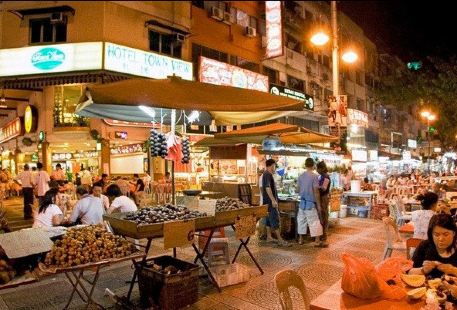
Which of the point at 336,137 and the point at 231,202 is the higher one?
the point at 336,137

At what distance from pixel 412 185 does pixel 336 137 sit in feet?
19.7

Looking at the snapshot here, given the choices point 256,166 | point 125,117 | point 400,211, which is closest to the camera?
point 125,117

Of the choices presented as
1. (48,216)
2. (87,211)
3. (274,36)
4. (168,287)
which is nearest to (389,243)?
(168,287)

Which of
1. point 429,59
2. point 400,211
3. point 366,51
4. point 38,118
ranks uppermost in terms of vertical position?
point 366,51

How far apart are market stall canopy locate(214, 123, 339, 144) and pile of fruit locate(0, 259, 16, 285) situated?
250 inches

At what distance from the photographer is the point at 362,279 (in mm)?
2916

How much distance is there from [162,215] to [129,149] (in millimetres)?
13691

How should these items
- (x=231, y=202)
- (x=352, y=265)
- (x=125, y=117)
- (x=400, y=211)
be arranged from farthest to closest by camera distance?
(x=400, y=211), (x=125, y=117), (x=231, y=202), (x=352, y=265)

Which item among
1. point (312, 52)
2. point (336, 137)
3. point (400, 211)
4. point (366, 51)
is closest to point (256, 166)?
point (336, 137)

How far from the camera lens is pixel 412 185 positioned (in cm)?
1541

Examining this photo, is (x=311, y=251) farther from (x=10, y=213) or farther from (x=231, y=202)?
(x=10, y=213)

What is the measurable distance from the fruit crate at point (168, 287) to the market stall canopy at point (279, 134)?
484 cm

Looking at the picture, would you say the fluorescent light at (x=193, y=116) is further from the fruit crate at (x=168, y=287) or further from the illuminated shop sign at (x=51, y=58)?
the illuminated shop sign at (x=51, y=58)

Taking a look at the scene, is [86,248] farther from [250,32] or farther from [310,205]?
[250,32]
